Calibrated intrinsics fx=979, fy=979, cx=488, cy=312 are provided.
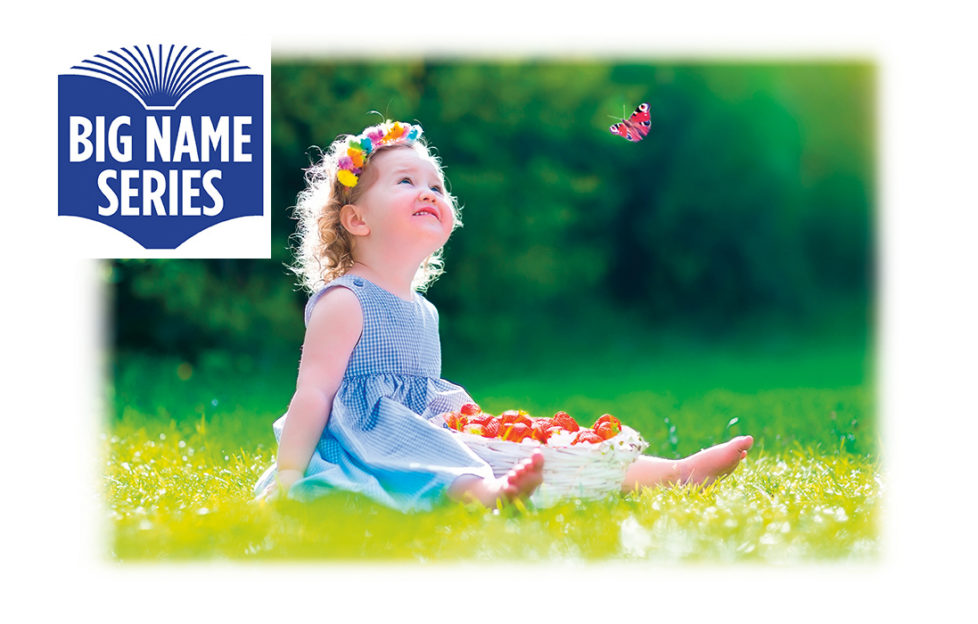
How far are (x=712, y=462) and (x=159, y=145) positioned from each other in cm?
172

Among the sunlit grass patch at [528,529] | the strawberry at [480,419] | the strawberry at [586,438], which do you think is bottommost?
the sunlit grass patch at [528,529]

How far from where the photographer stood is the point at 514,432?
2.48 meters

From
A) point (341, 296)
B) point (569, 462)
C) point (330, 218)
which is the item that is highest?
point (330, 218)

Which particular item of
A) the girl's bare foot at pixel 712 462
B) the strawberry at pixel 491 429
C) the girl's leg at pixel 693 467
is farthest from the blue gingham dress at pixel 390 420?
the girl's bare foot at pixel 712 462

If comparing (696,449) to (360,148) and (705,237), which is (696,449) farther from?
(705,237)

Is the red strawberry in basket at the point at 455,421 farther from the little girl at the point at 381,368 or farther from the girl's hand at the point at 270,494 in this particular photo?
the girl's hand at the point at 270,494

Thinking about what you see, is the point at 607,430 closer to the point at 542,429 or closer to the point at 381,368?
the point at 542,429

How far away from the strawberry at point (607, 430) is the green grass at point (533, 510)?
17cm

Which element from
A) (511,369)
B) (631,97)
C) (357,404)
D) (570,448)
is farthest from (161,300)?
(570,448)

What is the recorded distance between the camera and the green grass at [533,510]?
201 cm

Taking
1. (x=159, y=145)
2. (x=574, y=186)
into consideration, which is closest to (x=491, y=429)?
(x=159, y=145)

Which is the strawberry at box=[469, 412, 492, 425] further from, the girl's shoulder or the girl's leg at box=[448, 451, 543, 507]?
the girl's shoulder

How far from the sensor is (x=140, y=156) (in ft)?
8.83

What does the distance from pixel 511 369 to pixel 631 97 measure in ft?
8.14
